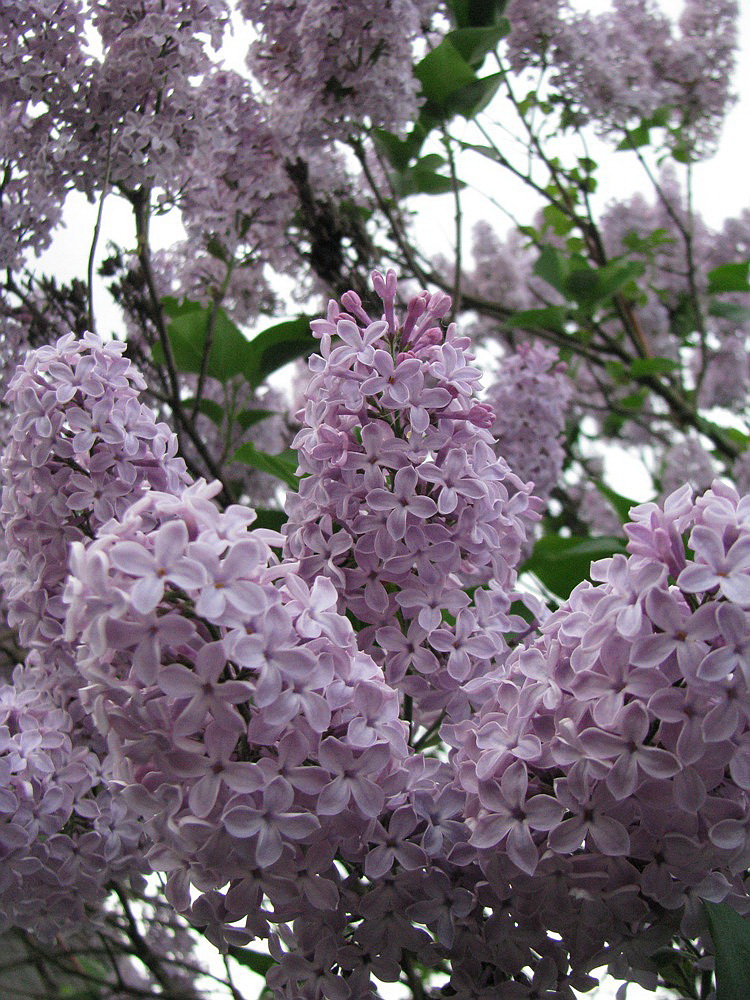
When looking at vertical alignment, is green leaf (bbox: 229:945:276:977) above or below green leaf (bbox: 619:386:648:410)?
below

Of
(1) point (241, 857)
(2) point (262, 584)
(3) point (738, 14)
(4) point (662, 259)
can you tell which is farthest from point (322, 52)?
(4) point (662, 259)

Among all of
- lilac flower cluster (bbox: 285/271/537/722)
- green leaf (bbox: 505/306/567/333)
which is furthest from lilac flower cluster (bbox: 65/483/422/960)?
green leaf (bbox: 505/306/567/333)

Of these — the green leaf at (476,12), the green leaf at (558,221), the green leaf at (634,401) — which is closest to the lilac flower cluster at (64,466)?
the green leaf at (476,12)

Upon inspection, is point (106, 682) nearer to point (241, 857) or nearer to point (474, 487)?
point (241, 857)

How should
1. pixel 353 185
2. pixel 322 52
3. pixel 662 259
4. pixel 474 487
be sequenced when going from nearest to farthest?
pixel 474 487, pixel 322 52, pixel 353 185, pixel 662 259

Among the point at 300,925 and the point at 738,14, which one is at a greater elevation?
the point at 738,14

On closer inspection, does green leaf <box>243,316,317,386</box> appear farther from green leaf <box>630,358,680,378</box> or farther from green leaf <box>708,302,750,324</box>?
green leaf <box>708,302,750,324</box>

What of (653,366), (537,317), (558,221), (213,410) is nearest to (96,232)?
(213,410)
